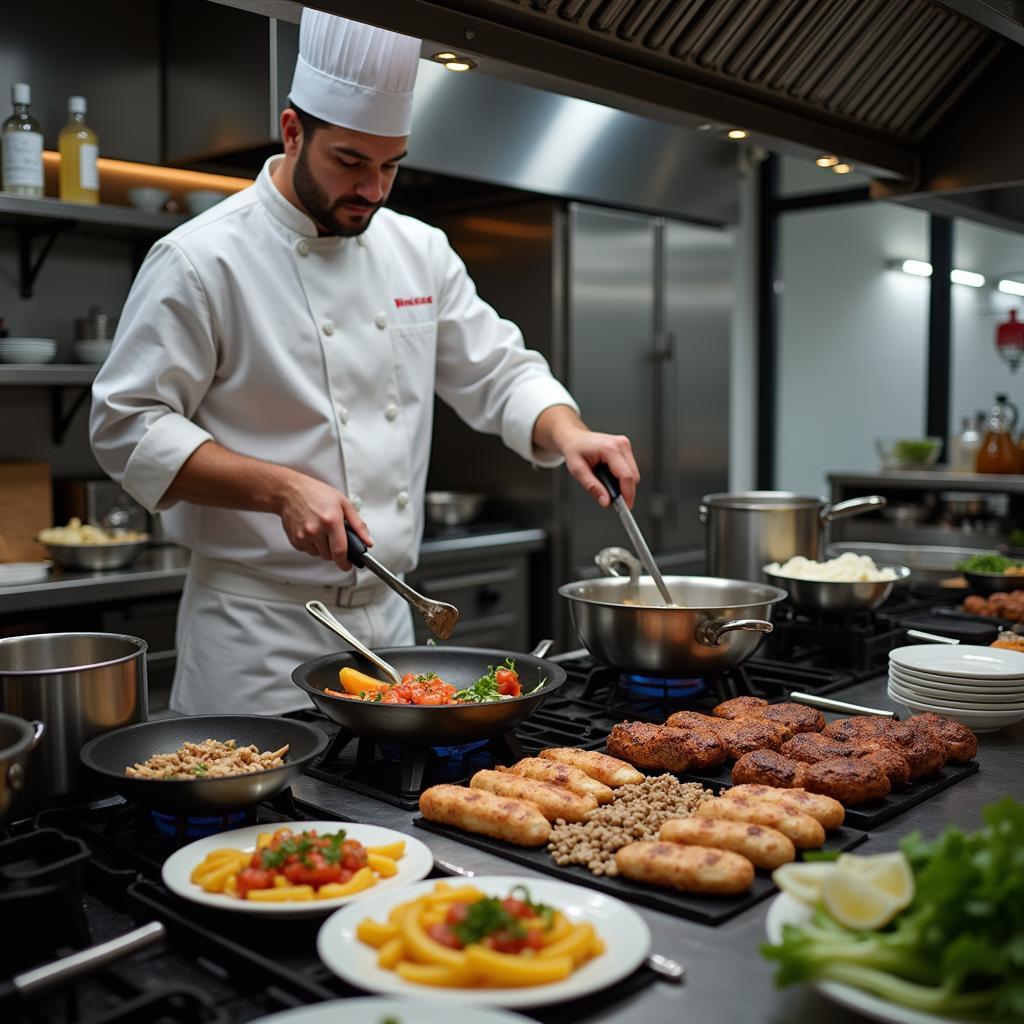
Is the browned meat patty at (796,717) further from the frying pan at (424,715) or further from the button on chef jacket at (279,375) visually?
the button on chef jacket at (279,375)

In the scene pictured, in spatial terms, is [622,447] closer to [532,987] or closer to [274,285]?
[274,285]

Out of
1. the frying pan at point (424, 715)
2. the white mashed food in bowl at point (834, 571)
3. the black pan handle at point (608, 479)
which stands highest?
the black pan handle at point (608, 479)

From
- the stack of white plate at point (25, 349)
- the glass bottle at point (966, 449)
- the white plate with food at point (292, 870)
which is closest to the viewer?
the white plate with food at point (292, 870)

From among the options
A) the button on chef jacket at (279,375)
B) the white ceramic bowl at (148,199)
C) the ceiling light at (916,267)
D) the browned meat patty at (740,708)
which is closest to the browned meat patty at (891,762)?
the browned meat patty at (740,708)

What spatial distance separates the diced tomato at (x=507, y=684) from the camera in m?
1.60

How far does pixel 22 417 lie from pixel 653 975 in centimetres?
325

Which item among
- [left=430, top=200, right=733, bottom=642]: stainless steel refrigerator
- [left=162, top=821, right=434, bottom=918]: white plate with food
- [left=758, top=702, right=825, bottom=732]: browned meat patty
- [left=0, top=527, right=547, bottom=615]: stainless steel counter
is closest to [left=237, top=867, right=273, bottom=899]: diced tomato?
[left=162, top=821, right=434, bottom=918]: white plate with food

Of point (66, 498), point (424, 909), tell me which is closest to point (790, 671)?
point (424, 909)

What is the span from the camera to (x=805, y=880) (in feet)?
3.29

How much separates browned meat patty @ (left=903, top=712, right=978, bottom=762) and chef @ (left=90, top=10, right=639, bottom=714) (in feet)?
2.44

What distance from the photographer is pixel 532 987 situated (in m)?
0.90

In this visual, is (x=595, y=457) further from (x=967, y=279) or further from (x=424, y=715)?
(x=967, y=279)

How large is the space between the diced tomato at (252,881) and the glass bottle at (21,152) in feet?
8.96

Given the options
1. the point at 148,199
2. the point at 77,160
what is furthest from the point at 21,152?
the point at 148,199
